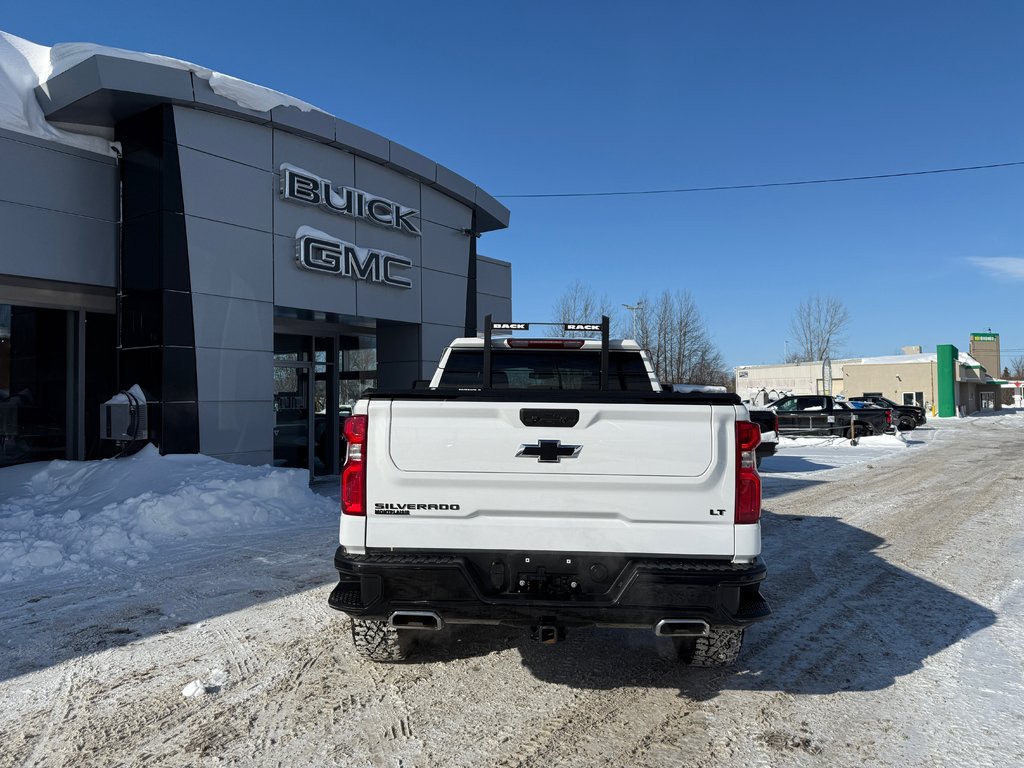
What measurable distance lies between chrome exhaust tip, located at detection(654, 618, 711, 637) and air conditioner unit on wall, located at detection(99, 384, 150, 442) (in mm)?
8976

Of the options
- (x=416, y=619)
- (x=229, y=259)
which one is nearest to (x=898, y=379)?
(x=229, y=259)

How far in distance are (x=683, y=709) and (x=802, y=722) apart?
0.60 m

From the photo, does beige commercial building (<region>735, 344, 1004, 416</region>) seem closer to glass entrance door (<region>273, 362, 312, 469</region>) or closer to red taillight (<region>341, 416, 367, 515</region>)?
glass entrance door (<region>273, 362, 312, 469</region>)

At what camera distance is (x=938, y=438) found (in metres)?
29.2

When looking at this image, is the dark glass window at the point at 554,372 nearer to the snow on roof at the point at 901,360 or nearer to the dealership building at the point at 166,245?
the dealership building at the point at 166,245

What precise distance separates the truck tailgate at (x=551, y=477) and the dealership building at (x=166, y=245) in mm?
7849

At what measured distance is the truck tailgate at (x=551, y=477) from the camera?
3.32 meters

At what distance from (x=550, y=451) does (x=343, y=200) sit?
10.2 m

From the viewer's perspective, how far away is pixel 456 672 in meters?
Answer: 4.08

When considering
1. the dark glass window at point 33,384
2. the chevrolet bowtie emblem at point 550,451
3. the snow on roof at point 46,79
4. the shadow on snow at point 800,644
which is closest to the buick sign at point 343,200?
the snow on roof at point 46,79

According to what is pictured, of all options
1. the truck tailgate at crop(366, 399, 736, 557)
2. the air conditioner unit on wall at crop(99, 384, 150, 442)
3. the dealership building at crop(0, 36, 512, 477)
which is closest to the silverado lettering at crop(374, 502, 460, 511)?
the truck tailgate at crop(366, 399, 736, 557)

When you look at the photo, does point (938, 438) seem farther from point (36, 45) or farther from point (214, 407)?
point (36, 45)

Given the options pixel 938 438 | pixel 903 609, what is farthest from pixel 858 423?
pixel 903 609

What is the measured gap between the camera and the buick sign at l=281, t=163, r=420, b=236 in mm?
11461
